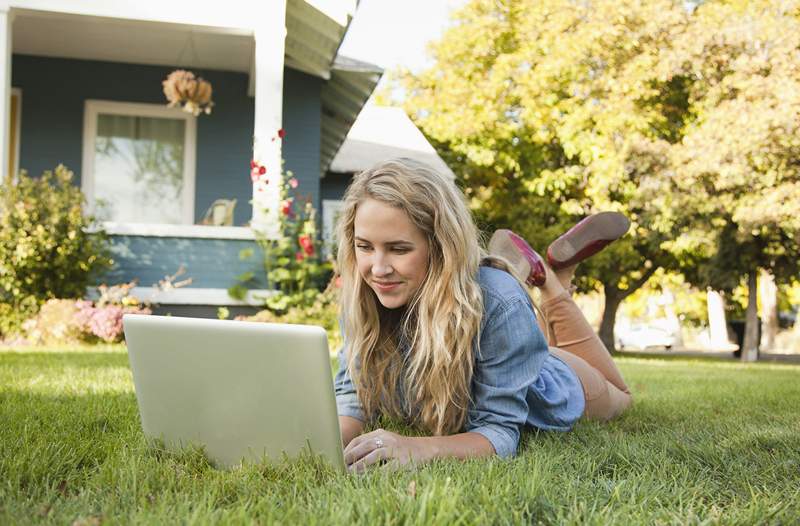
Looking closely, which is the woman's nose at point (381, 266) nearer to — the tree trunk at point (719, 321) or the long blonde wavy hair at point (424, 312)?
the long blonde wavy hair at point (424, 312)

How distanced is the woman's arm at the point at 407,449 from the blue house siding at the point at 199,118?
8.42 m

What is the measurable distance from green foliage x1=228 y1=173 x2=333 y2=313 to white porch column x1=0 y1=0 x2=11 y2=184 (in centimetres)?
257

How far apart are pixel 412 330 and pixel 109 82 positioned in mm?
9359

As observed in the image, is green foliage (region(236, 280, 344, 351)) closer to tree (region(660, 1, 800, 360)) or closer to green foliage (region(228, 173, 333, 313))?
green foliage (region(228, 173, 333, 313))

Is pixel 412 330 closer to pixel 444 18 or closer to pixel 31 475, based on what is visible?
pixel 31 475

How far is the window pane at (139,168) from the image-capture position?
11070mm

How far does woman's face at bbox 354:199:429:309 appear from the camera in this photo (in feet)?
8.28

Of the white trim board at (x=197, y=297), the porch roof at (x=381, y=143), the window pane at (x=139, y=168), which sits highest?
the porch roof at (x=381, y=143)

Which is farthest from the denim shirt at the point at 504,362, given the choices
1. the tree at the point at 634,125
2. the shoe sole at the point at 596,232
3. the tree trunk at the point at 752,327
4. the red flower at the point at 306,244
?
the tree trunk at the point at 752,327

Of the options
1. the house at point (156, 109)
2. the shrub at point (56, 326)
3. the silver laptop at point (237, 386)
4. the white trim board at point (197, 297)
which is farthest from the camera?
the house at point (156, 109)

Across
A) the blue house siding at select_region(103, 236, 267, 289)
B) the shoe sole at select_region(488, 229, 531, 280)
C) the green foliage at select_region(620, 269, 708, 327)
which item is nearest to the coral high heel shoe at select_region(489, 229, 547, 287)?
the shoe sole at select_region(488, 229, 531, 280)

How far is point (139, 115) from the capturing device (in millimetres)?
11078

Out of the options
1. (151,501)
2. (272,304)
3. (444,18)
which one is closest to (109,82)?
(272,304)

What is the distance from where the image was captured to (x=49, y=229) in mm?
8141
